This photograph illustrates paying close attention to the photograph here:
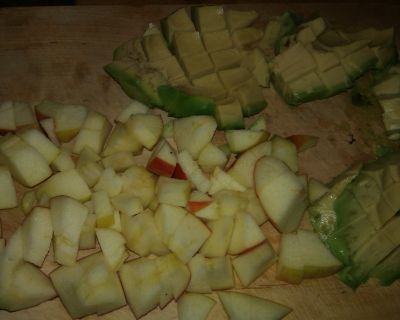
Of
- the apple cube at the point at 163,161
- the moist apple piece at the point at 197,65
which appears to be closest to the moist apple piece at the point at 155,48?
the moist apple piece at the point at 197,65

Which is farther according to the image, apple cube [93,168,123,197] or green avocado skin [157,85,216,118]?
green avocado skin [157,85,216,118]

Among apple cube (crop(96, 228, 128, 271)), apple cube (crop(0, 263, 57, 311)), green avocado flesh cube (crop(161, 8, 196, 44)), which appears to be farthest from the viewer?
green avocado flesh cube (crop(161, 8, 196, 44))

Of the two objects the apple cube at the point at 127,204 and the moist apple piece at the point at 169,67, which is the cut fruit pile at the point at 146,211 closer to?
the apple cube at the point at 127,204

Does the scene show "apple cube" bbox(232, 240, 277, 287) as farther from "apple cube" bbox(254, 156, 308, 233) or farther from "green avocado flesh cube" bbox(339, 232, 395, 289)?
"green avocado flesh cube" bbox(339, 232, 395, 289)

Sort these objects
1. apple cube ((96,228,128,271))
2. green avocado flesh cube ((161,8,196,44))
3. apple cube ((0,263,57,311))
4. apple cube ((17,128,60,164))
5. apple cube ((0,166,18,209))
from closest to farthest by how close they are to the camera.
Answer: apple cube ((0,263,57,311)), apple cube ((96,228,128,271)), apple cube ((0,166,18,209)), apple cube ((17,128,60,164)), green avocado flesh cube ((161,8,196,44))

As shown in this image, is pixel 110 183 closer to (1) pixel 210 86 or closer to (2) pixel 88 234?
(2) pixel 88 234

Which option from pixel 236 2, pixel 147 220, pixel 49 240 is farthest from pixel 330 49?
pixel 49 240

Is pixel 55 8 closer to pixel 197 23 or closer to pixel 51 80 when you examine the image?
pixel 51 80

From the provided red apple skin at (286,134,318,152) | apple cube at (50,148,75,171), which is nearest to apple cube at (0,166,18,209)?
apple cube at (50,148,75,171)
